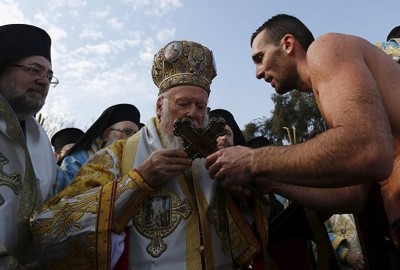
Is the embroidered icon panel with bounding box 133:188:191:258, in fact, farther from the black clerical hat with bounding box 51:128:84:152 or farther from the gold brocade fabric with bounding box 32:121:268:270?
the black clerical hat with bounding box 51:128:84:152

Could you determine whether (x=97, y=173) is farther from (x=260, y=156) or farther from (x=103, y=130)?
(x=103, y=130)

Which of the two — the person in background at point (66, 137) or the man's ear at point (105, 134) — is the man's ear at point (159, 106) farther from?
the person in background at point (66, 137)

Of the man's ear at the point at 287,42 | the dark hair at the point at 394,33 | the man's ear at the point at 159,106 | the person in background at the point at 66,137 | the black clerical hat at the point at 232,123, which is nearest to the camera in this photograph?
the man's ear at the point at 287,42

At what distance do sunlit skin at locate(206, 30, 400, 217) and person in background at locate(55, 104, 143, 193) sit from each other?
2.49m

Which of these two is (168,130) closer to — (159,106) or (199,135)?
(159,106)

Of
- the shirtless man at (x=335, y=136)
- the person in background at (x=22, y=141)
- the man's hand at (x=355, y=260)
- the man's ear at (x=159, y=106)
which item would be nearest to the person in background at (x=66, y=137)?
the person in background at (x=22, y=141)

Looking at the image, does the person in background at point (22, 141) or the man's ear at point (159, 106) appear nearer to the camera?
the person in background at point (22, 141)

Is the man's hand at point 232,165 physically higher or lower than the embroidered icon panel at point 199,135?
lower

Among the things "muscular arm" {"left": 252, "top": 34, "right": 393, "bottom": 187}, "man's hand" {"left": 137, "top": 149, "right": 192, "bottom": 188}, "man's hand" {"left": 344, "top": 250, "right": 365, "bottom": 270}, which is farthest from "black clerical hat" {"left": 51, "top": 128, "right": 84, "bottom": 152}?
"muscular arm" {"left": 252, "top": 34, "right": 393, "bottom": 187}

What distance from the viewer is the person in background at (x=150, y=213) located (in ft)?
9.55

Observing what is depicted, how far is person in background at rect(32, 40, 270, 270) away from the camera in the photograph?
115 inches

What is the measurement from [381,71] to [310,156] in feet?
2.25

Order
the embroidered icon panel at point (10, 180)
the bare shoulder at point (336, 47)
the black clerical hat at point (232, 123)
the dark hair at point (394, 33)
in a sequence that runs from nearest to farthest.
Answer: the bare shoulder at point (336, 47) < the embroidered icon panel at point (10, 180) < the dark hair at point (394, 33) < the black clerical hat at point (232, 123)

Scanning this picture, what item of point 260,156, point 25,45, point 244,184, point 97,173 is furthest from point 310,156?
point 25,45
